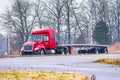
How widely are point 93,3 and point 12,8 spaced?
19.9m

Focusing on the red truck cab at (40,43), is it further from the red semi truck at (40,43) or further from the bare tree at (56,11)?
the bare tree at (56,11)

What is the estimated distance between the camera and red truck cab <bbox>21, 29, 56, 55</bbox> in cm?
4741

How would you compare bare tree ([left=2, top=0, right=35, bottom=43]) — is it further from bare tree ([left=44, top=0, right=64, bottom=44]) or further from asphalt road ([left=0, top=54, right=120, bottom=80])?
asphalt road ([left=0, top=54, right=120, bottom=80])

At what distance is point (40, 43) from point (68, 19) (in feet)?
125

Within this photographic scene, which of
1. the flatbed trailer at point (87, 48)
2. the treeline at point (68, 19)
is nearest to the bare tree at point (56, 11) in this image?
the treeline at point (68, 19)

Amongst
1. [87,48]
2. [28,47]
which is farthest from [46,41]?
[87,48]

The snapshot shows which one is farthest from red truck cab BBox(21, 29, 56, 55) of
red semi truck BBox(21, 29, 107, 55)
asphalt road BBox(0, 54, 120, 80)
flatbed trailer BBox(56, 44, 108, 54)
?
asphalt road BBox(0, 54, 120, 80)

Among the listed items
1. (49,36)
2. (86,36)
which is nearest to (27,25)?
(86,36)

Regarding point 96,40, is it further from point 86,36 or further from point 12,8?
point 12,8

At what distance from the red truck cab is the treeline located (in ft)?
95.1

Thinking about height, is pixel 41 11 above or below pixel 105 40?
above

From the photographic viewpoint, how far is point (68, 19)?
85375 mm

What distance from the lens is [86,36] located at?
307ft

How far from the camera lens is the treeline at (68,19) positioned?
82.6 metres
